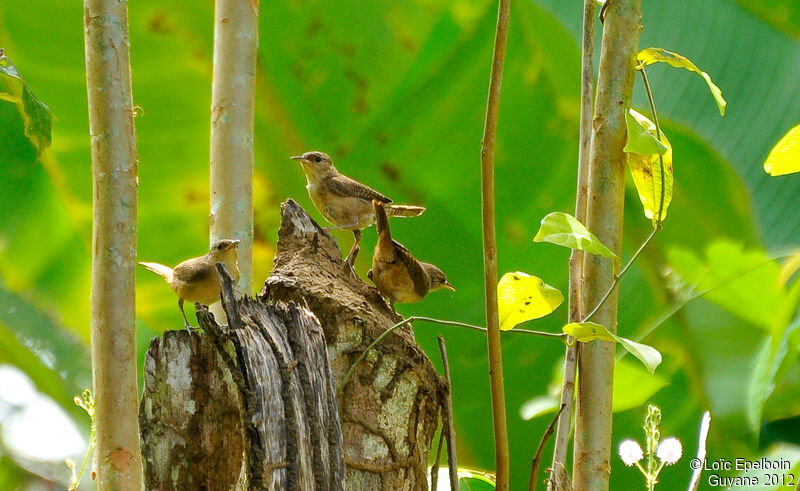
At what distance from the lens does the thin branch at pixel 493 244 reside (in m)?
0.93

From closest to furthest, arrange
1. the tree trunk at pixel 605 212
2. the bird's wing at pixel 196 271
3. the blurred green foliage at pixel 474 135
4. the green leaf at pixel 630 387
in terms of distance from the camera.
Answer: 1. the tree trunk at pixel 605 212
2. the green leaf at pixel 630 387
3. the bird's wing at pixel 196 271
4. the blurred green foliage at pixel 474 135

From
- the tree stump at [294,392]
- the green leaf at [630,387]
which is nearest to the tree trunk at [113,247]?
the tree stump at [294,392]

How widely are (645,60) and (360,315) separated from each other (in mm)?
528

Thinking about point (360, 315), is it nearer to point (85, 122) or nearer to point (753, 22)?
point (85, 122)

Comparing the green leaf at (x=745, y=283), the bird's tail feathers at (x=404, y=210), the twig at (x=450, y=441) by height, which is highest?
the bird's tail feathers at (x=404, y=210)

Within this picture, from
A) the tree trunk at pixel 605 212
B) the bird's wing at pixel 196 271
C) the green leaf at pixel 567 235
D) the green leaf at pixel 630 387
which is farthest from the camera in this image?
the bird's wing at pixel 196 271

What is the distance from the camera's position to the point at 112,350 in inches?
50.5

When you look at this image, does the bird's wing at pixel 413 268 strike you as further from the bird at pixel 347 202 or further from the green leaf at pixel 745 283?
the green leaf at pixel 745 283

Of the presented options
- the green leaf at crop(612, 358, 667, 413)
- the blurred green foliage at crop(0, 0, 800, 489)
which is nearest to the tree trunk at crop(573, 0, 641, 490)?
the green leaf at crop(612, 358, 667, 413)

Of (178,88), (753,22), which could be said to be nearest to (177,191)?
(178,88)

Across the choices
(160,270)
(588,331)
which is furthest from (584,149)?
(160,270)

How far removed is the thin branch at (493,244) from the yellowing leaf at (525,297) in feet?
0.51

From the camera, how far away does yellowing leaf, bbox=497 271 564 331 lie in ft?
3.65

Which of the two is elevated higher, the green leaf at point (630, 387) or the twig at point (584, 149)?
the twig at point (584, 149)
